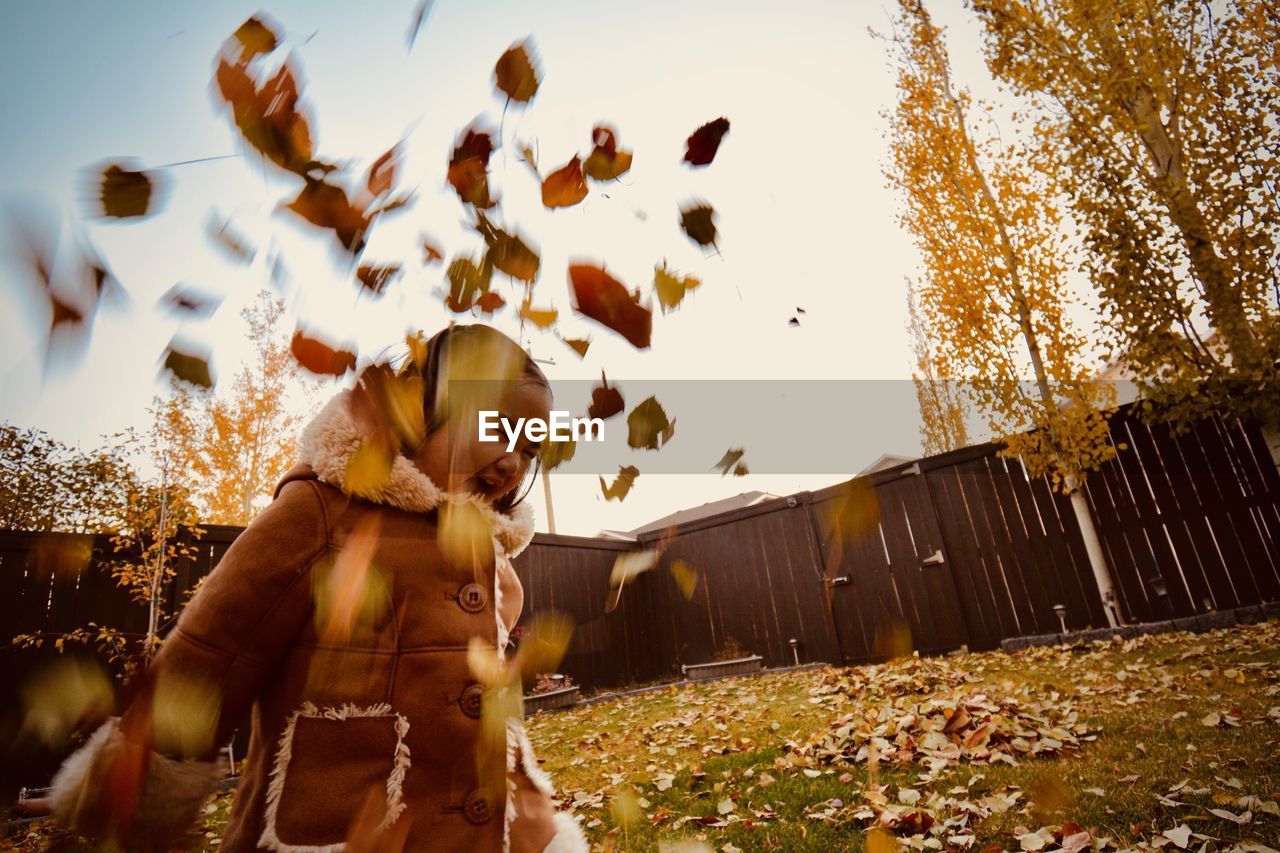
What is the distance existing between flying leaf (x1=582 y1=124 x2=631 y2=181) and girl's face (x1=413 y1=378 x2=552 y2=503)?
1.54 ft

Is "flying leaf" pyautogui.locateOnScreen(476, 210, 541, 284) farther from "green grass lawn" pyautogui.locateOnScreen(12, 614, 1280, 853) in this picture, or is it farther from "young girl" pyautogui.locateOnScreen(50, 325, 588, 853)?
"green grass lawn" pyautogui.locateOnScreen(12, 614, 1280, 853)

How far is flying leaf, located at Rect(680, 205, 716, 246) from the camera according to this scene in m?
1.20

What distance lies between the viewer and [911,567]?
27.9ft

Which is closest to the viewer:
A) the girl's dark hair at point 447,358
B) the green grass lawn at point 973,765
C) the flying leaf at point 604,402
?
the flying leaf at point 604,402

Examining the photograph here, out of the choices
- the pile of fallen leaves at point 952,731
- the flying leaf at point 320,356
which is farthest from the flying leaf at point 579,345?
the pile of fallen leaves at point 952,731

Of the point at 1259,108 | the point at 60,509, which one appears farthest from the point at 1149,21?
the point at 60,509

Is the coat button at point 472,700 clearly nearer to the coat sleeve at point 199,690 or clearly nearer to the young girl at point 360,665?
the young girl at point 360,665

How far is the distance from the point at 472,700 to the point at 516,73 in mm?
1243

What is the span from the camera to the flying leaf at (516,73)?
1117 mm

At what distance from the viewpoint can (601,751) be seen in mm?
4777

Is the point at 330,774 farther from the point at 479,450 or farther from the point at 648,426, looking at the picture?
the point at 648,426

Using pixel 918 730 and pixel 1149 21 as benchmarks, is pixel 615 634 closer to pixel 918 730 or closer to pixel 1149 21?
pixel 918 730

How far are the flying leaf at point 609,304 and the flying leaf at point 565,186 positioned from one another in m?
0.15

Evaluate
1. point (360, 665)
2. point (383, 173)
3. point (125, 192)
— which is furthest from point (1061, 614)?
point (125, 192)
